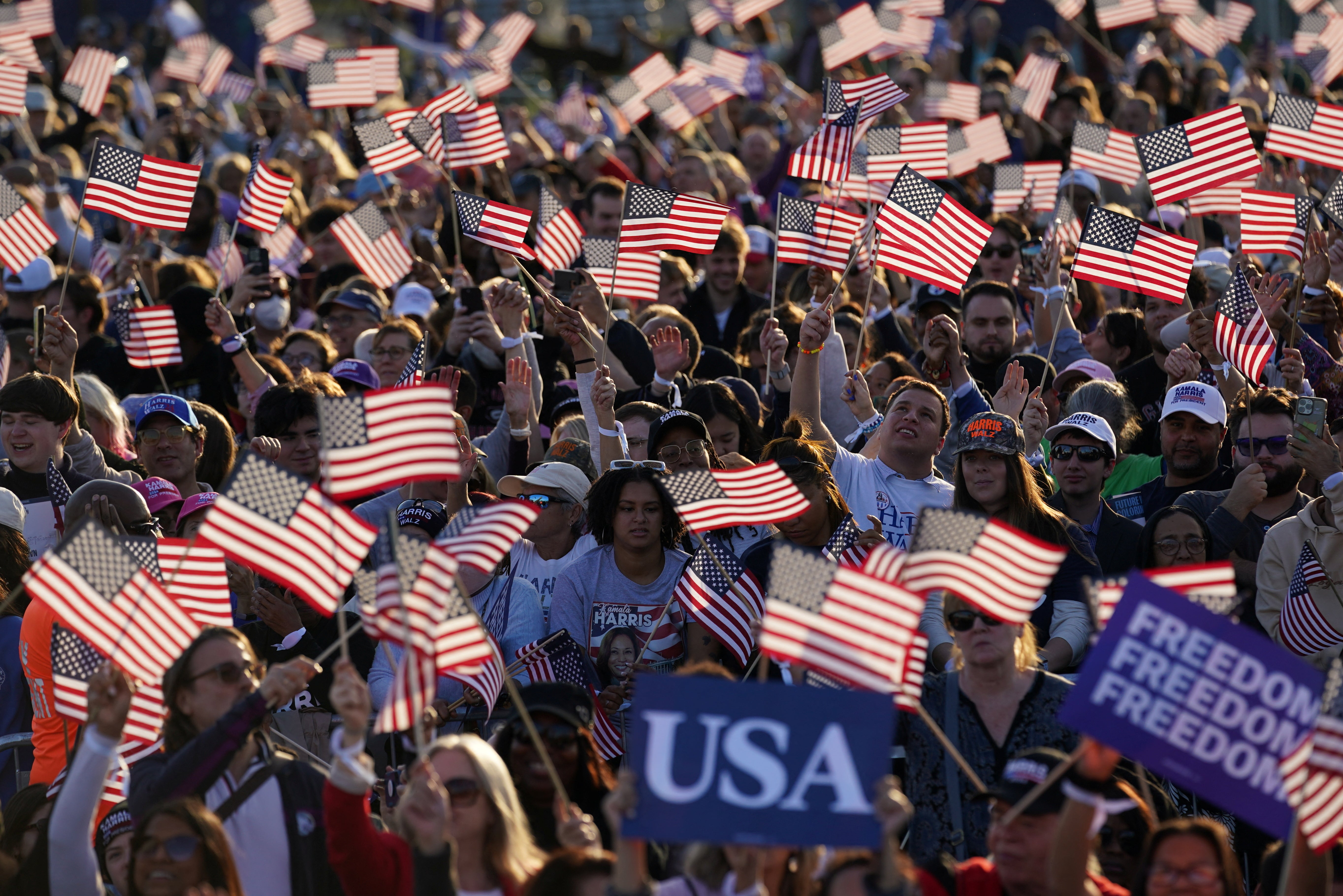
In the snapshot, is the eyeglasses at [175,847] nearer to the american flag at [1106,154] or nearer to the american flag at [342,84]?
the american flag at [1106,154]

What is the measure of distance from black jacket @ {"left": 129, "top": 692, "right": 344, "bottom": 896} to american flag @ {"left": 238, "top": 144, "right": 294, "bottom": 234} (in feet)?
24.9

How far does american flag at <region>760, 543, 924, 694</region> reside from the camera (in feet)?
19.0

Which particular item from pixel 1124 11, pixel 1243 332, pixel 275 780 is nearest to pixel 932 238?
pixel 1243 332

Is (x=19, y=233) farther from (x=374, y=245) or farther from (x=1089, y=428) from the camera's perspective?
(x=1089, y=428)

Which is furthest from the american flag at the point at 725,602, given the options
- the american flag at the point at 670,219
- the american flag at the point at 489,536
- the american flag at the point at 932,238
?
the american flag at the point at 670,219

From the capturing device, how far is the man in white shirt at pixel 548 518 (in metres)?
8.67

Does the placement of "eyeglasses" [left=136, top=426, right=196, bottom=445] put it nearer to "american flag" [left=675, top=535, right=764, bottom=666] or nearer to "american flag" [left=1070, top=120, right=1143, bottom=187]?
"american flag" [left=675, top=535, right=764, bottom=666]

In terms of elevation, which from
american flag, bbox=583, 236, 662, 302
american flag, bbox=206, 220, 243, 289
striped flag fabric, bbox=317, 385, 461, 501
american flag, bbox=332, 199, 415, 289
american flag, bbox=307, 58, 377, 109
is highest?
striped flag fabric, bbox=317, 385, 461, 501

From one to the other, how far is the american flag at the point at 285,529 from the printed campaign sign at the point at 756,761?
1.70 meters

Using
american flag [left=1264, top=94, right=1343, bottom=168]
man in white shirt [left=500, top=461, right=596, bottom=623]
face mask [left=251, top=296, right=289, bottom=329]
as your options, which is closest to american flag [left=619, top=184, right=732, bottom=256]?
face mask [left=251, top=296, right=289, bottom=329]

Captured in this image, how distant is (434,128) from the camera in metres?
14.1

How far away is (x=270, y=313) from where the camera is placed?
1270 centimetres

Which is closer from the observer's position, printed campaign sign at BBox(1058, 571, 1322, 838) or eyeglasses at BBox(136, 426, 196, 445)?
printed campaign sign at BBox(1058, 571, 1322, 838)

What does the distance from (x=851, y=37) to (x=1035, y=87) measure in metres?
1.88
